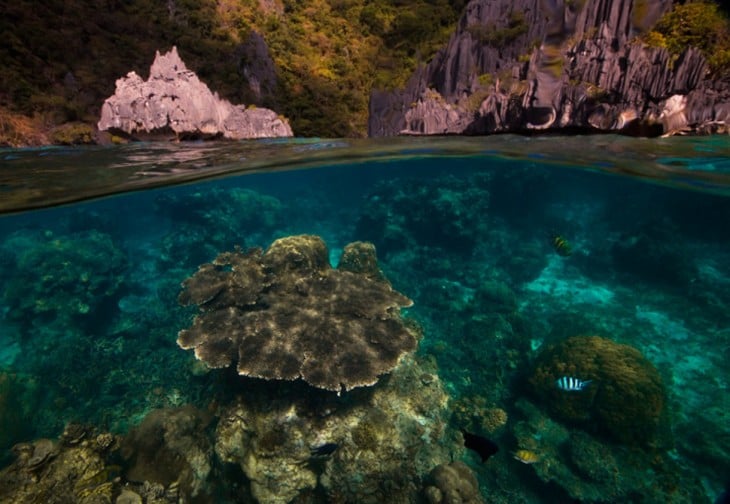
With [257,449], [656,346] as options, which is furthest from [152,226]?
[656,346]

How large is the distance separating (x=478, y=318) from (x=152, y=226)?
37.7 metres

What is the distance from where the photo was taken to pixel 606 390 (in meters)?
9.74

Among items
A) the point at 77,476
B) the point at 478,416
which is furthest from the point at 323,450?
the point at 478,416

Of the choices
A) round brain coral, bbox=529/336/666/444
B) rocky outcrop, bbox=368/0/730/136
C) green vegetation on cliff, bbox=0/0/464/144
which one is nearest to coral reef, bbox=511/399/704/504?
round brain coral, bbox=529/336/666/444

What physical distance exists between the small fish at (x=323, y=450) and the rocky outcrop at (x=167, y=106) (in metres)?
7.37

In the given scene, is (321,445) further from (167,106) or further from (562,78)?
(562,78)

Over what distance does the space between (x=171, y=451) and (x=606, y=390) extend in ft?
34.8

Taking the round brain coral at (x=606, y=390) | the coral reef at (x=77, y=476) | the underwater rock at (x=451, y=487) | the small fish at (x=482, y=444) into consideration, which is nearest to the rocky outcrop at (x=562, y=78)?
the small fish at (x=482, y=444)

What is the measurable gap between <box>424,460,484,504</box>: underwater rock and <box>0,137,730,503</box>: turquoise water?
0.05 meters

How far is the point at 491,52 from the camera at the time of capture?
7.98 meters

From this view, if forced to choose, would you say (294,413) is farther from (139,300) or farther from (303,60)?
(139,300)

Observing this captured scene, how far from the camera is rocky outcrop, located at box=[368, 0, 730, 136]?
5926 mm

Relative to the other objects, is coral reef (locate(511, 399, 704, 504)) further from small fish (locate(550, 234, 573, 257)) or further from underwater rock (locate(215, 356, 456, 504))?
small fish (locate(550, 234, 573, 257))

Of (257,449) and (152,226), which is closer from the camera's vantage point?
(257,449)
